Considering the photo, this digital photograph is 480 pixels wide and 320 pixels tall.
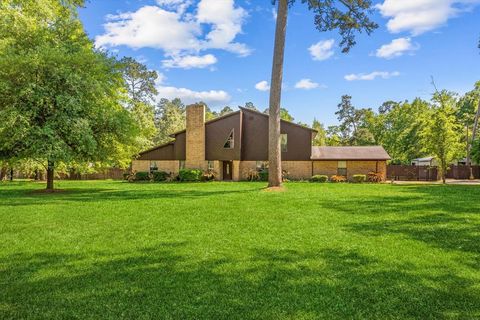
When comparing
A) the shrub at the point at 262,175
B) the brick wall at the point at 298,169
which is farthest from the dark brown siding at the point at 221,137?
the brick wall at the point at 298,169

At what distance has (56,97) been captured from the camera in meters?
15.5

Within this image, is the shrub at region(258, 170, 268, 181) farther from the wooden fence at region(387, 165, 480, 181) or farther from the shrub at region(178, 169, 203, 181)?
the wooden fence at region(387, 165, 480, 181)

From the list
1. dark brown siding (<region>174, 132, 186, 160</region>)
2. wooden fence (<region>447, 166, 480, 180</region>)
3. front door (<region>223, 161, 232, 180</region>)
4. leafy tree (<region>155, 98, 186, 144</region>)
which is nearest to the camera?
dark brown siding (<region>174, 132, 186, 160</region>)

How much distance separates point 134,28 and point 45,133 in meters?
6.70

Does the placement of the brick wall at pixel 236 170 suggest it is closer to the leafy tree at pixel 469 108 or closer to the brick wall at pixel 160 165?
the brick wall at pixel 160 165

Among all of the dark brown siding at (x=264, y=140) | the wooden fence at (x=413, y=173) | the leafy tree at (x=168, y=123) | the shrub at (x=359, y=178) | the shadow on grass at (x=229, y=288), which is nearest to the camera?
the shadow on grass at (x=229, y=288)

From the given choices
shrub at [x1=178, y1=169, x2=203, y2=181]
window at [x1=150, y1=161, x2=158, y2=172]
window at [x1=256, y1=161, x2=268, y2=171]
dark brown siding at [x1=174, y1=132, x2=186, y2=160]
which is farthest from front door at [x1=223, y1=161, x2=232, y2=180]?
window at [x1=150, y1=161, x2=158, y2=172]

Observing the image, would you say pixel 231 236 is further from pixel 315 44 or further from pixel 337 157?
pixel 337 157

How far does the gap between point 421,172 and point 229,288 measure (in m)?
35.4

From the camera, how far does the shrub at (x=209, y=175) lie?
28939mm

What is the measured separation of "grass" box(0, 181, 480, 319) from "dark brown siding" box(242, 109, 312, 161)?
842 inches

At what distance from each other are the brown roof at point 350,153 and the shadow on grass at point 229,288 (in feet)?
84.9

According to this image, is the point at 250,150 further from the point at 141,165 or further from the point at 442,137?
the point at 442,137

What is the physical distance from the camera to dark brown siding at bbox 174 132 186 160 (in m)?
31.0
